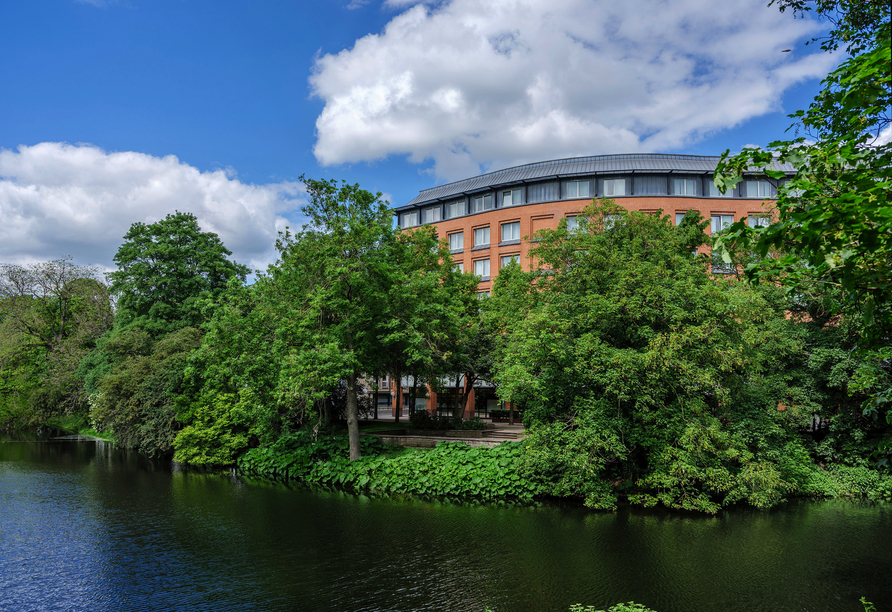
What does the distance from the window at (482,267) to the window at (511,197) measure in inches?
240

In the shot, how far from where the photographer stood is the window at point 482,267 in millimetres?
Answer: 54500

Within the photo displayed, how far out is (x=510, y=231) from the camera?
5338cm

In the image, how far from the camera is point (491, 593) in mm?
13156

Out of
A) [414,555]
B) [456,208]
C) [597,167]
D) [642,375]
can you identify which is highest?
[597,167]

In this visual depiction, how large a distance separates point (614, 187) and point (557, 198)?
5234mm

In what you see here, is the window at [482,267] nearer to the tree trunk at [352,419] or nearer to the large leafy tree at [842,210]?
the tree trunk at [352,419]

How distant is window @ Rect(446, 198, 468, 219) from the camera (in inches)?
2255

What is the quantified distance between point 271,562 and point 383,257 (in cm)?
1581

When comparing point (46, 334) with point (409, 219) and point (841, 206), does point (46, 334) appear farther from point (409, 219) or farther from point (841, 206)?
point (841, 206)

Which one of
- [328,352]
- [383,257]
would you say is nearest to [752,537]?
[328,352]

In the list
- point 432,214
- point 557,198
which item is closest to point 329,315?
point 557,198

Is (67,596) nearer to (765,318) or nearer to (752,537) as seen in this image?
(752,537)

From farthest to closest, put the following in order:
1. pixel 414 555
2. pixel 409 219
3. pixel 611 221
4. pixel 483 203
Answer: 1. pixel 409 219
2. pixel 483 203
3. pixel 611 221
4. pixel 414 555

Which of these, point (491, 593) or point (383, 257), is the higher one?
point (383, 257)
